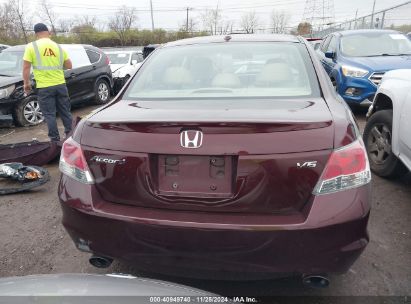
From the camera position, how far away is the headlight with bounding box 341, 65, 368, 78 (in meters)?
7.28

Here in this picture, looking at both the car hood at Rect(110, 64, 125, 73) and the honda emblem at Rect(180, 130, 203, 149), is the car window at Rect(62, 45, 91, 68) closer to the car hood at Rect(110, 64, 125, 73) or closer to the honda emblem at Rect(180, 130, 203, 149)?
the car hood at Rect(110, 64, 125, 73)

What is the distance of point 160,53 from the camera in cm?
333

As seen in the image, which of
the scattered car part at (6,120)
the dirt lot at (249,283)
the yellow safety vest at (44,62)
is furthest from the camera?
the scattered car part at (6,120)

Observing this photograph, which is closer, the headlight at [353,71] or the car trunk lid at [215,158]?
the car trunk lid at [215,158]

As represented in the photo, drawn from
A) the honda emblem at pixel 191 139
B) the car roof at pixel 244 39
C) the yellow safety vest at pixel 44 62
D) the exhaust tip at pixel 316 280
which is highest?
the car roof at pixel 244 39

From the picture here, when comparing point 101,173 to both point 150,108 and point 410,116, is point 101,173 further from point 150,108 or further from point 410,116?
point 410,116

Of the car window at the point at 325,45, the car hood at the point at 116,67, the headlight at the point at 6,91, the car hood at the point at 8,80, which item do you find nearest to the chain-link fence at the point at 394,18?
the car window at the point at 325,45

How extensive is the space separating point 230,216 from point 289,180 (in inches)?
13.4

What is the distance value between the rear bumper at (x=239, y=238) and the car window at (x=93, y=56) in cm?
885

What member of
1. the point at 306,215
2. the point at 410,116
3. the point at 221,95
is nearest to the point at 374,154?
the point at 410,116

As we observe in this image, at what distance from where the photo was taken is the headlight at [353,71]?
7281 millimetres

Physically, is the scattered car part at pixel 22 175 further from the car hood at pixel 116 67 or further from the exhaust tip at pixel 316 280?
the car hood at pixel 116 67

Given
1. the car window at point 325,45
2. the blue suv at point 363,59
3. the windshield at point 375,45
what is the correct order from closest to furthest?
the blue suv at point 363,59 < the windshield at point 375,45 < the car window at point 325,45

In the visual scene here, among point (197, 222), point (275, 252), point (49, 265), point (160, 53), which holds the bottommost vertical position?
point (49, 265)
